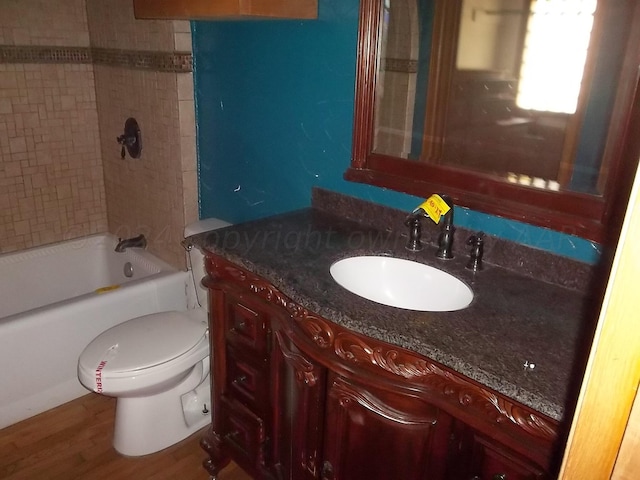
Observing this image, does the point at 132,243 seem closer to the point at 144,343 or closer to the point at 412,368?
the point at 144,343

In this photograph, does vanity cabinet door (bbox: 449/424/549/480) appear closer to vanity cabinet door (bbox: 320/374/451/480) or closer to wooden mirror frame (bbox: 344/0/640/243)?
vanity cabinet door (bbox: 320/374/451/480)

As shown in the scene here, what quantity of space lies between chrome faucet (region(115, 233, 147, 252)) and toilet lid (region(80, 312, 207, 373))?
0.70 meters

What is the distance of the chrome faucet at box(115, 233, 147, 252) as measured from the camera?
8.64ft

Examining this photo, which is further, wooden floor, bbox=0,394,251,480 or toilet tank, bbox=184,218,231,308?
toilet tank, bbox=184,218,231,308

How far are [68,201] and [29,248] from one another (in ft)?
1.00

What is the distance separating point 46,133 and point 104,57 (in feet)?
1.55

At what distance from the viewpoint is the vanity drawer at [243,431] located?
160 centimetres

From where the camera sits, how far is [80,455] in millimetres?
1988

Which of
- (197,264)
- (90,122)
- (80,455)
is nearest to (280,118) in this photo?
(197,264)

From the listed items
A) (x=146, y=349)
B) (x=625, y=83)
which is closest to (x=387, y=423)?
(x=625, y=83)

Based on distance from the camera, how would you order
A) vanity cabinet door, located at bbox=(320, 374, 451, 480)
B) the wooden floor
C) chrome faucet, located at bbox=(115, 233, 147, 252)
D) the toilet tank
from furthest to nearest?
1. chrome faucet, located at bbox=(115, 233, 147, 252)
2. the toilet tank
3. the wooden floor
4. vanity cabinet door, located at bbox=(320, 374, 451, 480)

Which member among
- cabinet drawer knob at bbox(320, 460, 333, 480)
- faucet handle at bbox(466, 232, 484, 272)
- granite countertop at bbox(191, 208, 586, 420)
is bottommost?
cabinet drawer knob at bbox(320, 460, 333, 480)

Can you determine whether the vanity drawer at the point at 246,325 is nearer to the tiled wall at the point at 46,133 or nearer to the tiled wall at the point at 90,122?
the tiled wall at the point at 90,122

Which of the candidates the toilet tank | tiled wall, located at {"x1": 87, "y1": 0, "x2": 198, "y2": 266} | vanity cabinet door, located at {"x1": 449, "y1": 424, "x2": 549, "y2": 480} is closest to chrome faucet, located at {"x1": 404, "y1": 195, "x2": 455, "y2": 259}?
vanity cabinet door, located at {"x1": 449, "y1": 424, "x2": 549, "y2": 480}
